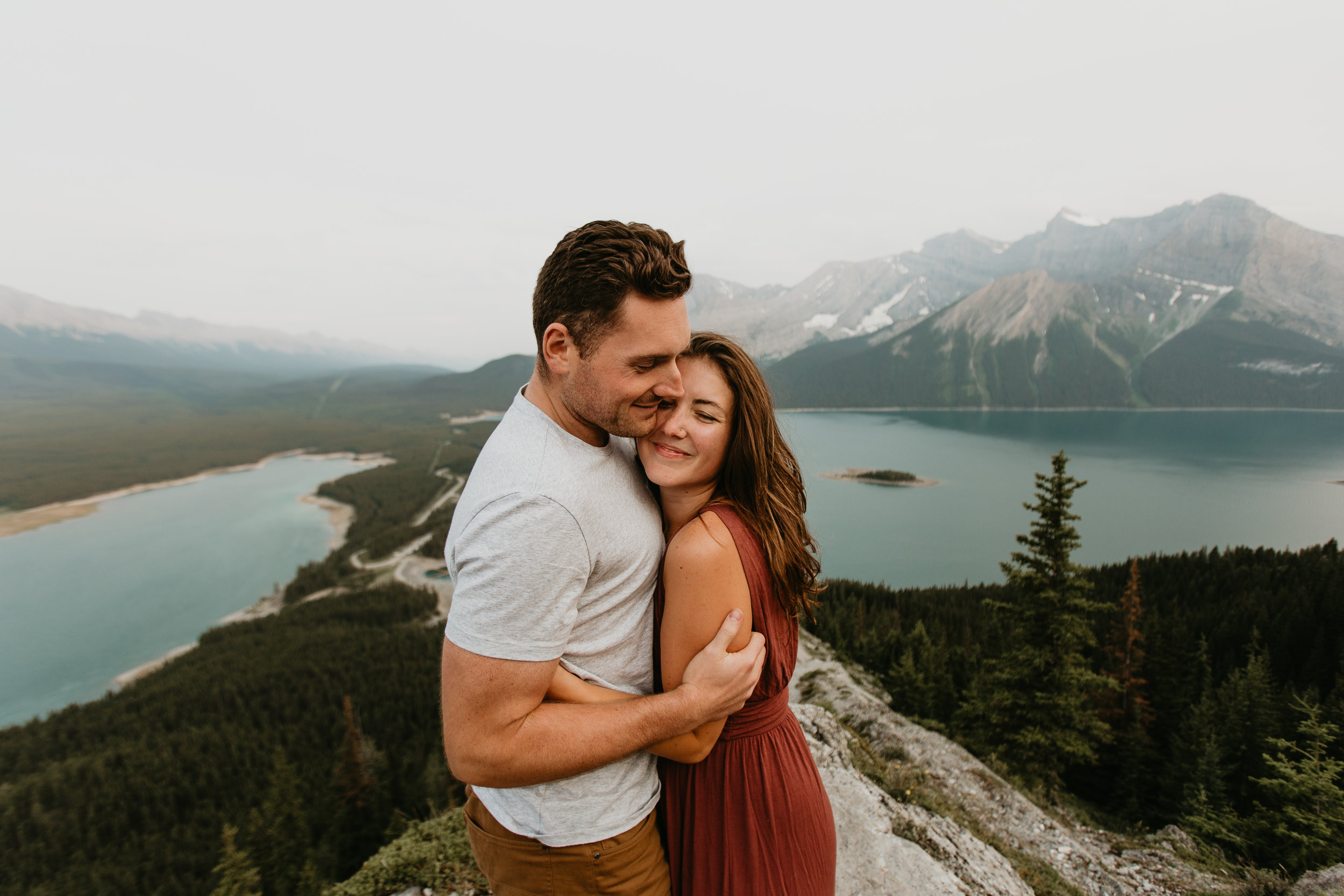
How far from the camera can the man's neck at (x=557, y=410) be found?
7.31 feet

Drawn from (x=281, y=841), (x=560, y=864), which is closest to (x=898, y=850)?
(x=560, y=864)

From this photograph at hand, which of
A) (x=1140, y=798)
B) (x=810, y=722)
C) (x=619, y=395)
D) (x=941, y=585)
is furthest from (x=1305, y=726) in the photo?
(x=941, y=585)

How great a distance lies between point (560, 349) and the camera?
7.13ft

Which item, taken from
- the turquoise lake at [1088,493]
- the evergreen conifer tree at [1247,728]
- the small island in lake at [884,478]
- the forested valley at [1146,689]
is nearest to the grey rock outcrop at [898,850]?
the forested valley at [1146,689]

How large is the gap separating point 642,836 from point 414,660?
61927 mm

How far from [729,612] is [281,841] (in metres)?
29.2

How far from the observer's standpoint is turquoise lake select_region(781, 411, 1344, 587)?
197 feet

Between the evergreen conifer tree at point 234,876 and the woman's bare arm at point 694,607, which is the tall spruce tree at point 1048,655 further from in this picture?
the evergreen conifer tree at point 234,876

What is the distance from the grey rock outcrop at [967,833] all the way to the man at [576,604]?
400cm

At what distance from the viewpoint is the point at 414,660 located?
55406 millimetres

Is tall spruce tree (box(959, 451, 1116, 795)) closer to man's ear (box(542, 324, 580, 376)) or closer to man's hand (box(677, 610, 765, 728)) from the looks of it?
man's hand (box(677, 610, 765, 728))

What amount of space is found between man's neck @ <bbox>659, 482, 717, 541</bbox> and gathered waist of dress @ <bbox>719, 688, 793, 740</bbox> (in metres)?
0.89

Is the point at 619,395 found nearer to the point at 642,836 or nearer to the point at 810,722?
the point at 642,836

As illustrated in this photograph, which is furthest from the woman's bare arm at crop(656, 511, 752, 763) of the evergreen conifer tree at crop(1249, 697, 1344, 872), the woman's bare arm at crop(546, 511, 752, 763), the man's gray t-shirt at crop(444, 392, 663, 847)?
the evergreen conifer tree at crop(1249, 697, 1344, 872)
